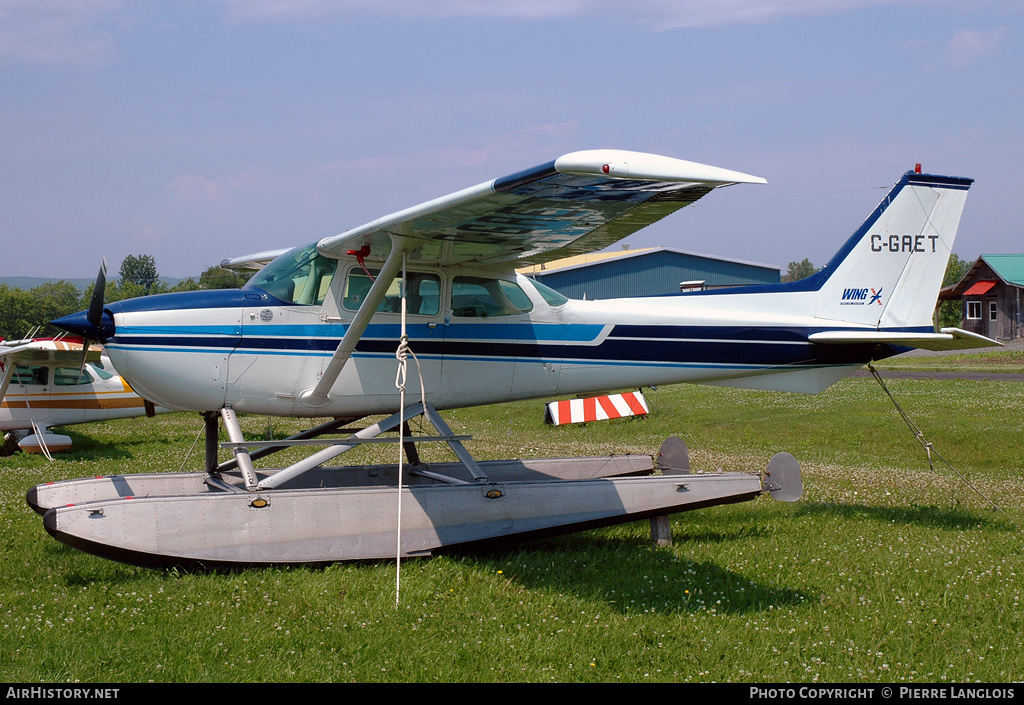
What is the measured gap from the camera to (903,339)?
874 centimetres

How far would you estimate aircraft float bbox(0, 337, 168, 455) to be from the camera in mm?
15953

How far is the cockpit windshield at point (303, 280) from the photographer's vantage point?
734 cm

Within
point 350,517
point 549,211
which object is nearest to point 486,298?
point 549,211

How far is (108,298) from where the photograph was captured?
73750 mm

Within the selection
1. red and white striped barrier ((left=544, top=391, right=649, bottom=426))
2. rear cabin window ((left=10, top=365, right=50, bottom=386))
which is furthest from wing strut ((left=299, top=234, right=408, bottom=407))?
rear cabin window ((left=10, top=365, right=50, bottom=386))

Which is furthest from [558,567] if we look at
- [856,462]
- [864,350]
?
[856,462]

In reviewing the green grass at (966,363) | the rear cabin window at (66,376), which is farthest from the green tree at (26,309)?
the green grass at (966,363)

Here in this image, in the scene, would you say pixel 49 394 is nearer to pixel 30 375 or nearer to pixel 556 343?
pixel 30 375

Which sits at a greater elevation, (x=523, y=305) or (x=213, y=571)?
(x=523, y=305)

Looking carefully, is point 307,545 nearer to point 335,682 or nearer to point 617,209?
point 335,682

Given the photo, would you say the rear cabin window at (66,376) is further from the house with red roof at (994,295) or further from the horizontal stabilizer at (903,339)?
the house with red roof at (994,295)

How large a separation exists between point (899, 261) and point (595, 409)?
30.0 feet

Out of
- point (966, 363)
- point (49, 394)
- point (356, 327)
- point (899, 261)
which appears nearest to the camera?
point (356, 327)

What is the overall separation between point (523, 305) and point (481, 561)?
2.50 m
